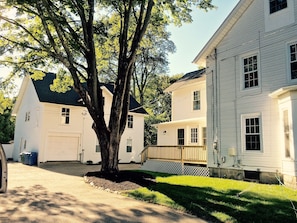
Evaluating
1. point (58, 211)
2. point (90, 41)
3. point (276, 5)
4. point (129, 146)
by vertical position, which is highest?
point (276, 5)

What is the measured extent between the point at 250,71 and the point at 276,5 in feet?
10.4

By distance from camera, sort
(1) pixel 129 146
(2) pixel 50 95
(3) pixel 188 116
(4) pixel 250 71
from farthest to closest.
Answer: (1) pixel 129 146 < (2) pixel 50 95 < (3) pixel 188 116 < (4) pixel 250 71

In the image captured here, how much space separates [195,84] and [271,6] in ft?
26.0

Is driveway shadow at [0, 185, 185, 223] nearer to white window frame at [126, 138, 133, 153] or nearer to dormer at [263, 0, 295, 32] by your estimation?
dormer at [263, 0, 295, 32]

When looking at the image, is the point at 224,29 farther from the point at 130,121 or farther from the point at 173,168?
the point at 130,121

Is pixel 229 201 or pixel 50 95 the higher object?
pixel 50 95

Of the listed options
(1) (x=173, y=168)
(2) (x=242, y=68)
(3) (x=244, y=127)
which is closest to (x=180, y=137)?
(1) (x=173, y=168)

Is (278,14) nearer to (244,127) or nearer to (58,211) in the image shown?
(244,127)

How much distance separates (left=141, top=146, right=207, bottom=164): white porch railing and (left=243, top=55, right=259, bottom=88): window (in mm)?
4361

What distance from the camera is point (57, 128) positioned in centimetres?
2344

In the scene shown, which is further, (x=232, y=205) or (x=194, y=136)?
(x=194, y=136)

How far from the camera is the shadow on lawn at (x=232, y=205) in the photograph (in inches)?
252

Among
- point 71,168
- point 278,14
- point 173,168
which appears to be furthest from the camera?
point 71,168

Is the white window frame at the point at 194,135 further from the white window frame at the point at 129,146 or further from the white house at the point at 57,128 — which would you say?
the white window frame at the point at 129,146
